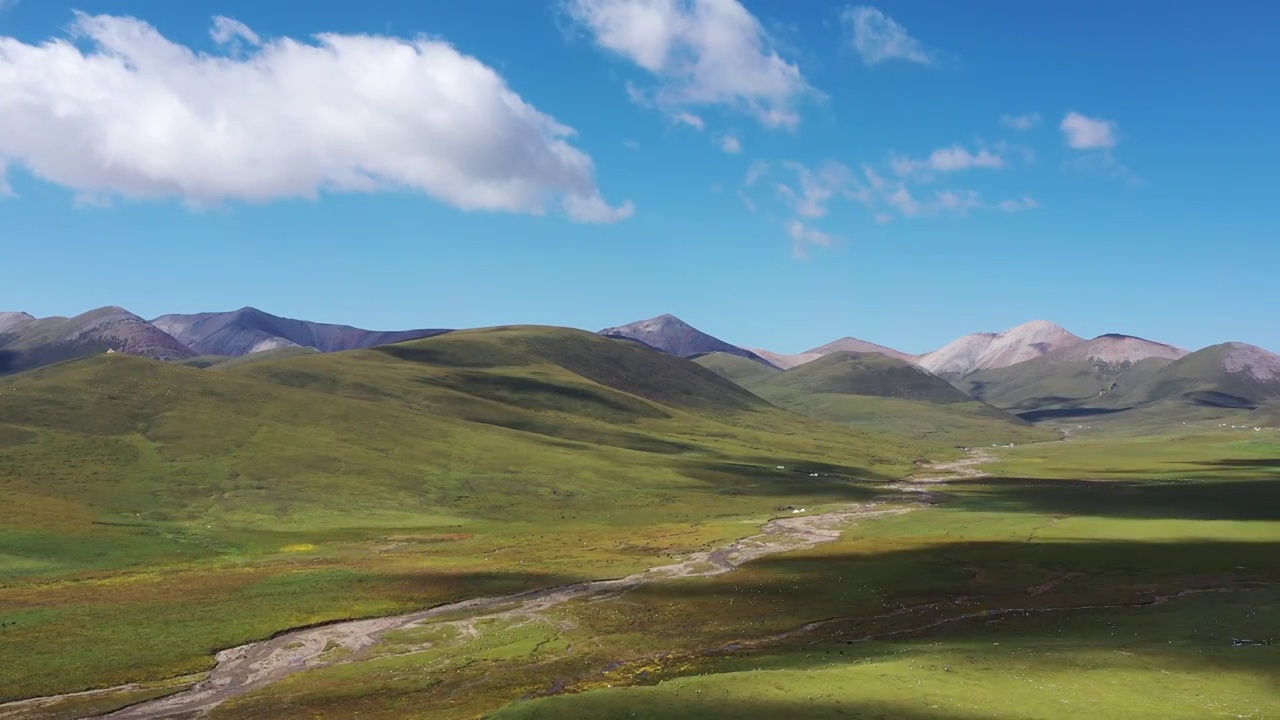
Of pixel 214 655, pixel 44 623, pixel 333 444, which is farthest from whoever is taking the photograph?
pixel 333 444

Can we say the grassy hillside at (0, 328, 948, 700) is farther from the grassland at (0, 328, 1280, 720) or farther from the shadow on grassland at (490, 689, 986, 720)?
the shadow on grassland at (490, 689, 986, 720)

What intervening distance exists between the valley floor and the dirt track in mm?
275

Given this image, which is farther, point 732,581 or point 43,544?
point 43,544

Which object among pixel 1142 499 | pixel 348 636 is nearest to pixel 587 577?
pixel 348 636

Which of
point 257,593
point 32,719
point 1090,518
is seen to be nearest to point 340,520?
point 257,593

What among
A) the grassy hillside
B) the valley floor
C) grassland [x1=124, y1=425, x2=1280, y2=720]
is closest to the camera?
grassland [x1=124, y1=425, x2=1280, y2=720]

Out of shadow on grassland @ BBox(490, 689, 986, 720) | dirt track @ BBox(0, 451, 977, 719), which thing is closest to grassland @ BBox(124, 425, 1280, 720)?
shadow on grassland @ BBox(490, 689, 986, 720)

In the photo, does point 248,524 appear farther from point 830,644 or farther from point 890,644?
point 890,644

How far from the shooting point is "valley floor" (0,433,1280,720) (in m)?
47.0

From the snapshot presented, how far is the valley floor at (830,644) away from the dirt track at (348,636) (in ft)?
0.90

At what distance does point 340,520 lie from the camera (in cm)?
14125

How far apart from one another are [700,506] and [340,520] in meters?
65.9

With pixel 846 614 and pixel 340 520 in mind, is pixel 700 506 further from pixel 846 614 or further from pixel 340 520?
pixel 846 614

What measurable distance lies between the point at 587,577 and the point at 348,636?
30343 mm
